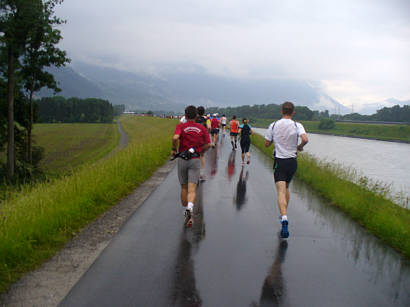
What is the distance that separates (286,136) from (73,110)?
137979mm

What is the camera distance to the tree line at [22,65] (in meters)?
22.6

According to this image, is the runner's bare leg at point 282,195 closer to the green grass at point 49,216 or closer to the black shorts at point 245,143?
the green grass at point 49,216

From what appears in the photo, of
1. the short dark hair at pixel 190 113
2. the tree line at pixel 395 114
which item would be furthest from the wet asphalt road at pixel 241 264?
the tree line at pixel 395 114

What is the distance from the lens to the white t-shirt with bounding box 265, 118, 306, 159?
546 centimetres

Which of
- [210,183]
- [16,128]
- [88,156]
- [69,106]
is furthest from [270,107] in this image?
[210,183]

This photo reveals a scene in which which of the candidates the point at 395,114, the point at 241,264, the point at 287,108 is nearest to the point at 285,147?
the point at 287,108

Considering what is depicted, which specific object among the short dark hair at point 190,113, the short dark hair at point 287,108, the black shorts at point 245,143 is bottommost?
the black shorts at point 245,143

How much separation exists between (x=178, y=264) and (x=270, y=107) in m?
170

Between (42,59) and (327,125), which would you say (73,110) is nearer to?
(327,125)

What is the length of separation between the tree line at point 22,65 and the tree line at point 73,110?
104 meters

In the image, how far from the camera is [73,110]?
131875mm

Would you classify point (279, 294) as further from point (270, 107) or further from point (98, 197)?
point (270, 107)

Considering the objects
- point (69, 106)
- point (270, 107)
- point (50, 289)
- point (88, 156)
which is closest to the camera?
point (50, 289)

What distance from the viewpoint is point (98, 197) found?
693 cm
